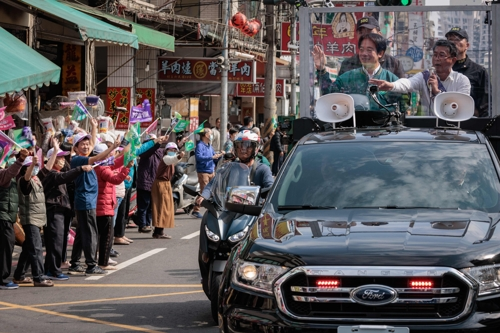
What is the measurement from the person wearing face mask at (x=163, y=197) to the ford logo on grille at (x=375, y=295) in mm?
11944

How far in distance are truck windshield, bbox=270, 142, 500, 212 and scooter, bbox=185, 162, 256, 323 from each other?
6.91 feet

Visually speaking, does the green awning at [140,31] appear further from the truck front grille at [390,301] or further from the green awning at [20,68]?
the truck front grille at [390,301]

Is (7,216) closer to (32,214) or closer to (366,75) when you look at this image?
(32,214)

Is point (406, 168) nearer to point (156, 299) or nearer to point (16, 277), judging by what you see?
point (156, 299)

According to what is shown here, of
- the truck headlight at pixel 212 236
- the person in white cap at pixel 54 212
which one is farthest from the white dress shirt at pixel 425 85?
the person in white cap at pixel 54 212

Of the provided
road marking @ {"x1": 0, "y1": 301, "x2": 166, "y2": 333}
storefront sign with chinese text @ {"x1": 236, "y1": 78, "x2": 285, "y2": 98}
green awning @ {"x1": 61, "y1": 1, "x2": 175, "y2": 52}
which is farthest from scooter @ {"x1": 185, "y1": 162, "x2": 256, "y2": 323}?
storefront sign with chinese text @ {"x1": 236, "y1": 78, "x2": 285, "y2": 98}

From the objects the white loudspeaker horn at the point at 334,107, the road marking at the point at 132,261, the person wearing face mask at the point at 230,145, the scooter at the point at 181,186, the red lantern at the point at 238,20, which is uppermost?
the red lantern at the point at 238,20

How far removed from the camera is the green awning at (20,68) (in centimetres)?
1401

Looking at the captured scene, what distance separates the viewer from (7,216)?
39.3ft

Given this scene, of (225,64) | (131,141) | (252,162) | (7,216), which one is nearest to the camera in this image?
(252,162)

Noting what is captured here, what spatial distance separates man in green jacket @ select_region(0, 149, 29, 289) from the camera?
11.8m

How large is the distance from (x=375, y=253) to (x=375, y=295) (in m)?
0.25

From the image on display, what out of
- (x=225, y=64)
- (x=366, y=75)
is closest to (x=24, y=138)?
(x=366, y=75)

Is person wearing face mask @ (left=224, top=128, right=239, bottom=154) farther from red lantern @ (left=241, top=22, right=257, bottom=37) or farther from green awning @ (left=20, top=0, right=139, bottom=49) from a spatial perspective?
red lantern @ (left=241, top=22, right=257, bottom=37)
